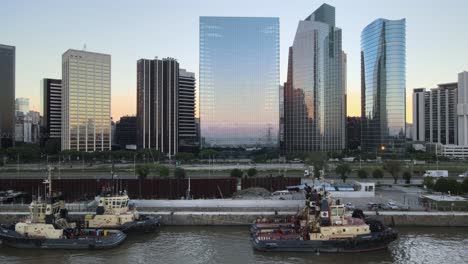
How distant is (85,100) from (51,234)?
117 meters

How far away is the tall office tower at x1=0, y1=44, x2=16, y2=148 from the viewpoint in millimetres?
175788

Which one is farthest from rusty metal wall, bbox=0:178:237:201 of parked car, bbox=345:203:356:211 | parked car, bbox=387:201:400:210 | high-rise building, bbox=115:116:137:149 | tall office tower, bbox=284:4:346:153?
high-rise building, bbox=115:116:137:149

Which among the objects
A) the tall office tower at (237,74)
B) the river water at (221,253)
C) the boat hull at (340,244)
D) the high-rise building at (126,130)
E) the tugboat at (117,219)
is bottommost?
the river water at (221,253)

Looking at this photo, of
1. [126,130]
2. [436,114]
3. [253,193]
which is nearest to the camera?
[253,193]

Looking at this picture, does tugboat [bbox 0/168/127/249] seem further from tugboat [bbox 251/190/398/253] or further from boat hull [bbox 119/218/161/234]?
tugboat [bbox 251/190/398/253]

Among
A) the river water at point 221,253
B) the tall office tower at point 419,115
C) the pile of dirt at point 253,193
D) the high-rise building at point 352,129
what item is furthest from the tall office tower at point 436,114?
the river water at point 221,253

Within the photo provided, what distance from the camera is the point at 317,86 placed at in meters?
150

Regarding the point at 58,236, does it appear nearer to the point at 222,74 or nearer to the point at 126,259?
the point at 126,259

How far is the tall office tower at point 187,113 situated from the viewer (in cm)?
15100

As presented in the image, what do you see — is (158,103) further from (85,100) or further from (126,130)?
(126,130)

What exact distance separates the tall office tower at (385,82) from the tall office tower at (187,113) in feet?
206

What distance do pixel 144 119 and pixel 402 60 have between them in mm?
87705

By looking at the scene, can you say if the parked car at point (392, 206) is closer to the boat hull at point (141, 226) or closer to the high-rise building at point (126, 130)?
the boat hull at point (141, 226)

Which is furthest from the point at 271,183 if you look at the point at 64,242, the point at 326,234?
the point at 64,242
